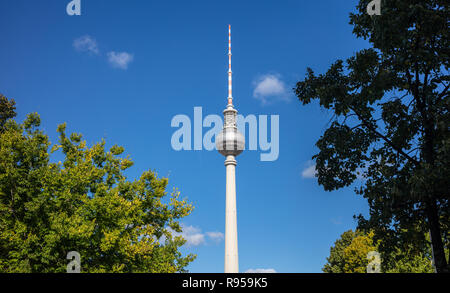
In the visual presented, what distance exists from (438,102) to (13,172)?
2227 cm

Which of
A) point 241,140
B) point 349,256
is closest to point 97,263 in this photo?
point 349,256

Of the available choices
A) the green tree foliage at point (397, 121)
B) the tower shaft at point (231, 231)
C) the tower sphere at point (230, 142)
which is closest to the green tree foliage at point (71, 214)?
the green tree foliage at point (397, 121)

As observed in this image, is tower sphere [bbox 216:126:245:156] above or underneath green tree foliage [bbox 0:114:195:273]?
above

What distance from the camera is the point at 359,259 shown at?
49.8 m

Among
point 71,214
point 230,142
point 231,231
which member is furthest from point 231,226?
point 71,214

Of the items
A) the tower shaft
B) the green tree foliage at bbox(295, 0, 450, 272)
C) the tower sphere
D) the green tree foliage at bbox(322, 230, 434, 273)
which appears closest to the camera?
the green tree foliage at bbox(295, 0, 450, 272)

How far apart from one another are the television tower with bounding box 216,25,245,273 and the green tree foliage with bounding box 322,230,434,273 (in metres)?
13.9

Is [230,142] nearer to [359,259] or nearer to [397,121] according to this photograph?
[359,259]

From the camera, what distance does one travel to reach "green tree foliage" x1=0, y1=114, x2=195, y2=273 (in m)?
23.3

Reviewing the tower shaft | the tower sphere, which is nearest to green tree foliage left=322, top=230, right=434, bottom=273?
the tower shaft

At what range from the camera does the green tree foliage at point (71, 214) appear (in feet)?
76.4

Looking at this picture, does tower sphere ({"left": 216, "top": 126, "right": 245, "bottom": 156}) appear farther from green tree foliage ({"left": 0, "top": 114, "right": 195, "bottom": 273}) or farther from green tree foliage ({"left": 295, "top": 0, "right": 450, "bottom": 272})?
green tree foliage ({"left": 295, "top": 0, "right": 450, "bottom": 272})

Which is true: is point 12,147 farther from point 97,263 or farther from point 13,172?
point 97,263

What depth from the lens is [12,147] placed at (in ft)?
85.1
